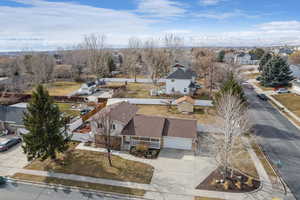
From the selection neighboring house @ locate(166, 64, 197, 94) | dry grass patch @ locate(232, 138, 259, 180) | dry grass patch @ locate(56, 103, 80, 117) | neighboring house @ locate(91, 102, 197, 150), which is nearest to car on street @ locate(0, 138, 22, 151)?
neighboring house @ locate(91, 102, 197, 150)

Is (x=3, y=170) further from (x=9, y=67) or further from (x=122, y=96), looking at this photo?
(x=9, y=67)

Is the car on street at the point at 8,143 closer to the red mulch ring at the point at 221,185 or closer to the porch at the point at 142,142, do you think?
the porch at the point at 142,142

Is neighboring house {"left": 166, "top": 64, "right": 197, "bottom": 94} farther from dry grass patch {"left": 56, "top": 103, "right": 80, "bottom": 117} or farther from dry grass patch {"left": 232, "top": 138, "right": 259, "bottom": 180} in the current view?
dry grass patch {"left": 232, "top": 138, "right": 259, "bottom": 180}

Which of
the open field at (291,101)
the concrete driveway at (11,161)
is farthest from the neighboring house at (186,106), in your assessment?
the concrete driveway at (11,161)

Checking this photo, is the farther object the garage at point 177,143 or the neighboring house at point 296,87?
the neighboring house at point 296,87

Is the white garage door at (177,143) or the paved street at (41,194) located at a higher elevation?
the white garage door at (177,143)

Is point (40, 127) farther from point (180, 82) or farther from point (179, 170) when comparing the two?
point (180, 82)

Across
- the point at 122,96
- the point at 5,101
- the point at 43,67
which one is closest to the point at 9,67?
the point at 43,67

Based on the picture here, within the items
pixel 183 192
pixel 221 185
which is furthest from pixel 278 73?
pixel 183 192
